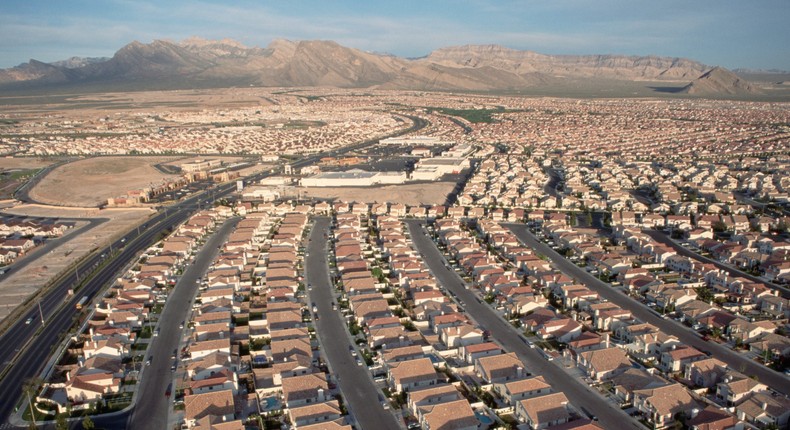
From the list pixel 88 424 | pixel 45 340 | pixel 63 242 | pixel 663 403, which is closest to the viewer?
pixel 88 424

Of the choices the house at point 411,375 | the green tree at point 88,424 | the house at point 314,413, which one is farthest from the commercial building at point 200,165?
the house at point 314,413

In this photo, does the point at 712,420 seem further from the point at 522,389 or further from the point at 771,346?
the point at 771,346

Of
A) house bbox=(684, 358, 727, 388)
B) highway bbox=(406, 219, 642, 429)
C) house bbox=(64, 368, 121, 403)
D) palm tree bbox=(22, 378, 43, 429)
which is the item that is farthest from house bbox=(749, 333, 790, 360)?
palm tree bbox=(22, 378, 43, 429)

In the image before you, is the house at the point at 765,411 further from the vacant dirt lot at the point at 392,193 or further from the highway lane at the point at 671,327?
the vacant dirt lot at the point at 392,193

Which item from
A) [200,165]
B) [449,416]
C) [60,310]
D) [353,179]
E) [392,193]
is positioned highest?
[200,165]

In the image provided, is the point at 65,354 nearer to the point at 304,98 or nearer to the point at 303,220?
the point at 303,220

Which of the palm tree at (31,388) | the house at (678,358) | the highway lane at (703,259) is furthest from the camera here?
the highway lane at (703,259)

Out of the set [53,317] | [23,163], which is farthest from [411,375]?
[23,163]
